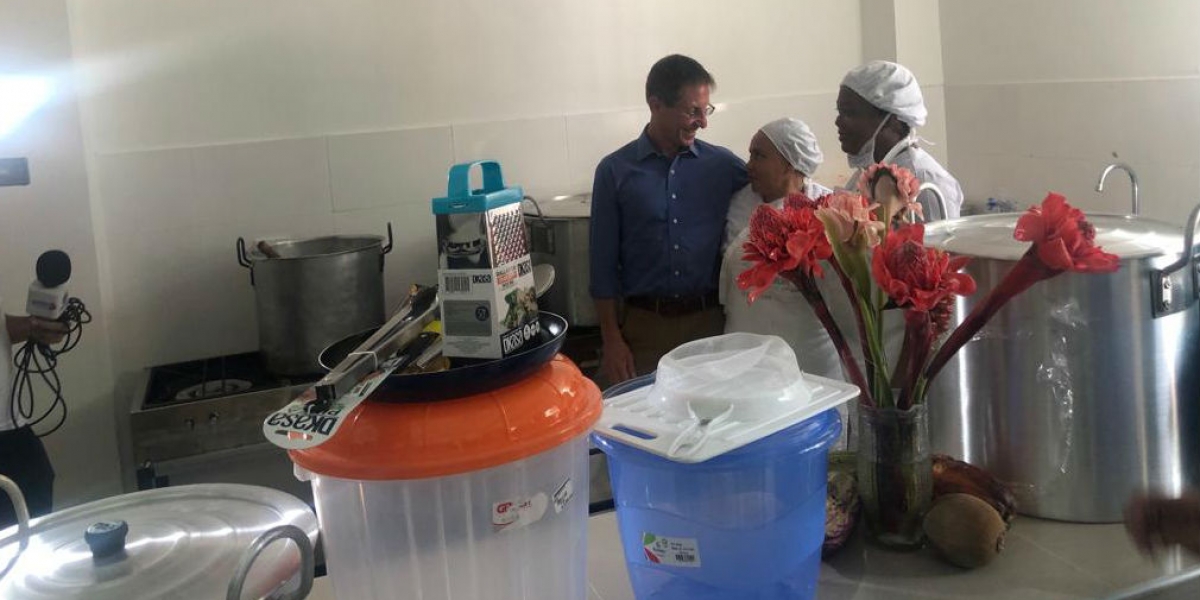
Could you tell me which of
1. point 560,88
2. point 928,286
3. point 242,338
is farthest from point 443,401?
point 560,88

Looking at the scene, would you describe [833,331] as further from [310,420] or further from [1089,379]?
[310,420]

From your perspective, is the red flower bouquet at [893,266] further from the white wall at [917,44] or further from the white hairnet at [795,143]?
the white wall at [917,44]

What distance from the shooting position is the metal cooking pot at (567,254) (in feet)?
7.64

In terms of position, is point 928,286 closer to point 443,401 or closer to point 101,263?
point 443,401

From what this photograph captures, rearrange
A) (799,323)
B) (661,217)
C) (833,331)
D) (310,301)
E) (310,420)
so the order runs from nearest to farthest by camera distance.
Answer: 1. (310,420)
2. (833,331)
3. (799,323)
4. (310,301)
5. (661,217)

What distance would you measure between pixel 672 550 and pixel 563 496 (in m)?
0.15

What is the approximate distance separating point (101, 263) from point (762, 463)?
1.99 m

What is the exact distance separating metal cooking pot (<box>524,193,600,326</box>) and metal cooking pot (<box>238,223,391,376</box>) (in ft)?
1.29

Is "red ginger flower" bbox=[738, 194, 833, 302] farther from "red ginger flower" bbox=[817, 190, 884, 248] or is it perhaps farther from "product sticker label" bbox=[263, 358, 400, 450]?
"product sticker label" bbox=[263, 358, 400, 450]

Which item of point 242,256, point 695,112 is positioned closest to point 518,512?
point 695,112

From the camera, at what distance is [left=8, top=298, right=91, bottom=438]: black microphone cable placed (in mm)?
2105

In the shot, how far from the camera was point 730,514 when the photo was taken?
0.86m

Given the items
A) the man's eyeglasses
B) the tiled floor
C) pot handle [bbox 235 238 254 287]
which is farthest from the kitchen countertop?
pot handle [bbox 235 238 254 287]

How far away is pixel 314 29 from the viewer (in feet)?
8.18
